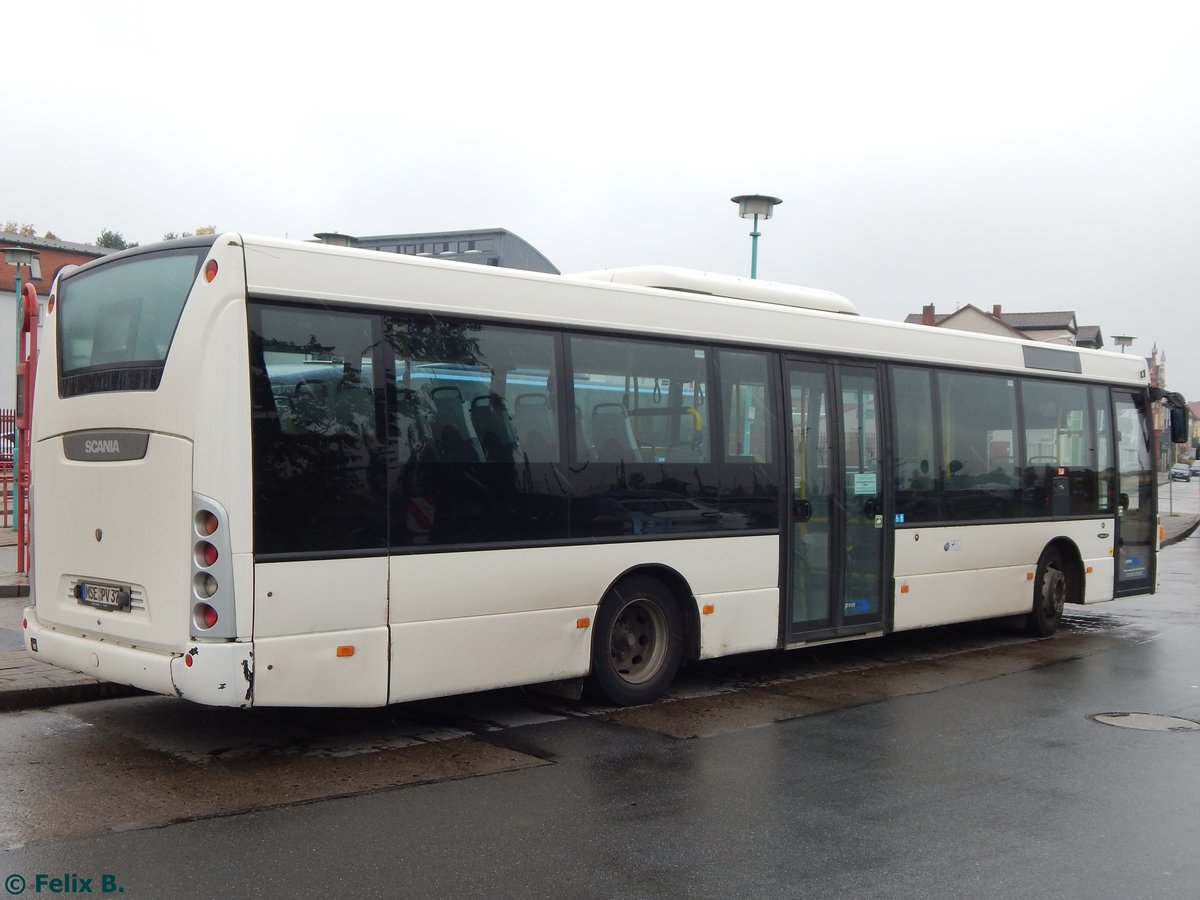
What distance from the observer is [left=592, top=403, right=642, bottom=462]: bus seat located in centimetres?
848

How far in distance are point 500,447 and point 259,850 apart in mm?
3176

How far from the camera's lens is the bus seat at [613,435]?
848 cm

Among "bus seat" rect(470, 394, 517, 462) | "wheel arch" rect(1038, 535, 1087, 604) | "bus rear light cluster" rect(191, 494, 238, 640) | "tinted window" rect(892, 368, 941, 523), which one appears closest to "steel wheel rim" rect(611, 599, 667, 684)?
"bus seat" rect(470, 394, 517, 462)

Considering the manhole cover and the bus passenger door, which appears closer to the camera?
the manhole cover

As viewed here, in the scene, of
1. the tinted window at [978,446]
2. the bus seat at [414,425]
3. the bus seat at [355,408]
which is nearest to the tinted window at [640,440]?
the bus seat at [414,425]

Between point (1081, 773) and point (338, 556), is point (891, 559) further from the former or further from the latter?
point (338, 556)

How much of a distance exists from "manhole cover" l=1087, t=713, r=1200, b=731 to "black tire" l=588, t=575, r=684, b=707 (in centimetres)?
313

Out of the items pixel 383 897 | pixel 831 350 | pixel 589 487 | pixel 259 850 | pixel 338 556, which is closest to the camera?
pixel 383 897

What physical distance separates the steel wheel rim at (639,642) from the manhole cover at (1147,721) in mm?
3198

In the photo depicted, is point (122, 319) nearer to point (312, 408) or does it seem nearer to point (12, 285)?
point (312, 408)

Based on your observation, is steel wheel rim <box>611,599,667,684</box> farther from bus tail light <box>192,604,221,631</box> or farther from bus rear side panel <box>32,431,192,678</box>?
bus rear side panel <box>32,431,192,678</box>

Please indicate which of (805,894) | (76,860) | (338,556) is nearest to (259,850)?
(76,860)

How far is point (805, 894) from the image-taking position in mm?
5066

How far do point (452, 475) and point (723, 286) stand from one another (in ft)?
11.0
